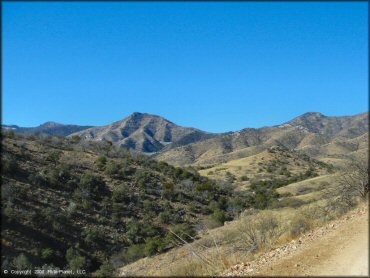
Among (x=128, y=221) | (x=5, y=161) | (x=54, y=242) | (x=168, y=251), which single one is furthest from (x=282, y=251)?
(x=5, y=161)

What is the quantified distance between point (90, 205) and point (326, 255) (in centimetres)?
2407

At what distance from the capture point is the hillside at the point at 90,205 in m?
24.6

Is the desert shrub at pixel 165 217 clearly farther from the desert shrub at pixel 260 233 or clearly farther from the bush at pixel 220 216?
the desert shrub at pixel 260 233

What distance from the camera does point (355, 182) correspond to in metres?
19.1

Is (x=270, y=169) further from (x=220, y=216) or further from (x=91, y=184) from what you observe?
(x=91, y=184)

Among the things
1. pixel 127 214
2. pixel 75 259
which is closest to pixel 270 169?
pixel 127 214

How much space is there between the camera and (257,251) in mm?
14227

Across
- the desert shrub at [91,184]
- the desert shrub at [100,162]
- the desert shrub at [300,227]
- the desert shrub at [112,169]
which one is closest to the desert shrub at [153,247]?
the desert shrub at [91,184]

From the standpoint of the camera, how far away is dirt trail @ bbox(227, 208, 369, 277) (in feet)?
29.3

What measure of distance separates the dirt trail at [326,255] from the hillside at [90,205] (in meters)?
7.17

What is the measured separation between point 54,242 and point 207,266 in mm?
15371

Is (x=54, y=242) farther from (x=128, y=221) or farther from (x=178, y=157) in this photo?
(x=178, y=157)

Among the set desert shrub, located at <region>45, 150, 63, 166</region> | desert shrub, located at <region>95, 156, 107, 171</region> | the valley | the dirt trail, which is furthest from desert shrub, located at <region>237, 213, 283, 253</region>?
desert shrub, located at <region>45, 150, 63, 166</region>

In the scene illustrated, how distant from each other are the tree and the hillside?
8.06m
